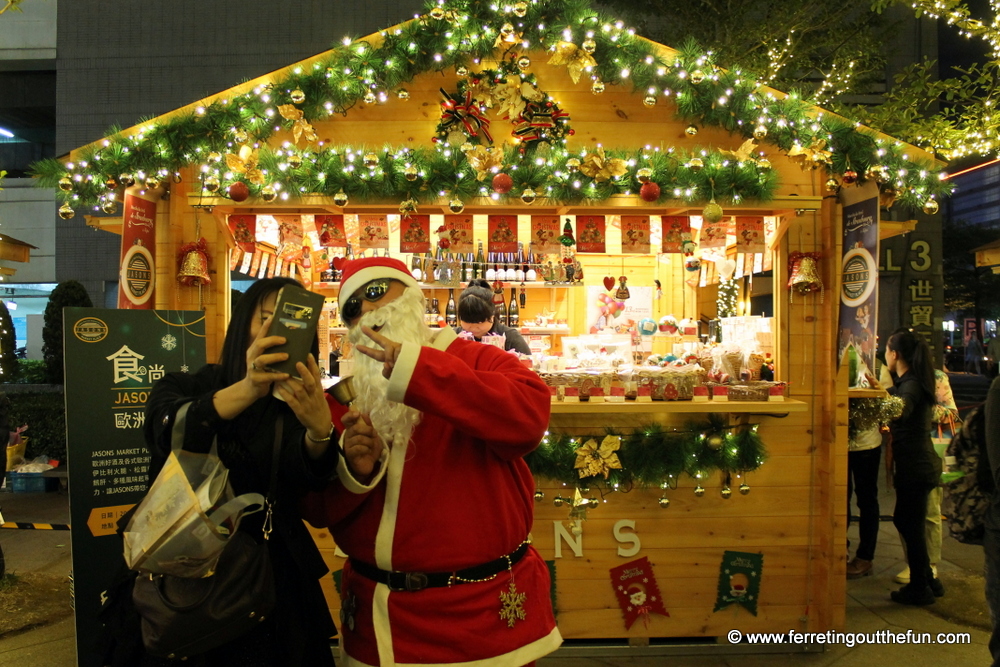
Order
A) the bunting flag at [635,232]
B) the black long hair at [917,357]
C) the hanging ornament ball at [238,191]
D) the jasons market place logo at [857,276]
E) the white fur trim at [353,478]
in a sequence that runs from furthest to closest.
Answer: the black long hair at [917,357]
the bunting flag at [635,232]
the jasons market place logo at [857,276]
the hanging ornament ball at [238,191]
the white fur trim at [353,478]

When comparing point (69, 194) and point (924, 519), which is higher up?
point (69, 194)

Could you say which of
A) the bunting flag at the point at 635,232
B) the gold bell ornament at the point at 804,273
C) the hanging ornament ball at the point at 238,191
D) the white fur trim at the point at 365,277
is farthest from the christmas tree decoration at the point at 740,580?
the hanging ornament ball at the point at 238,191

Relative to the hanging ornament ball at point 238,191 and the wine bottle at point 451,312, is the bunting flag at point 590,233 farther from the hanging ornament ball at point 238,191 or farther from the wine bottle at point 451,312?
the wine bottle at point 451,312

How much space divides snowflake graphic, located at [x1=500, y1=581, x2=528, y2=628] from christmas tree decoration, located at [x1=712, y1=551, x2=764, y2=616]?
2.31 meters

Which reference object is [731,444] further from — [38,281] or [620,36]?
[38,281]

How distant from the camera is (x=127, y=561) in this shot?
1.52 m

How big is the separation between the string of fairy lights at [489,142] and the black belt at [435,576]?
2.07 meters

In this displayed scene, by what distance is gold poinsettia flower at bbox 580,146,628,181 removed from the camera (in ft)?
11.3

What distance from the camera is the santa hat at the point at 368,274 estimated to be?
175 cm

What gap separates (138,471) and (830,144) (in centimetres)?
381

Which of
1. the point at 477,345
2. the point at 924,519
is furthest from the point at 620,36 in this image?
the point at 924,519

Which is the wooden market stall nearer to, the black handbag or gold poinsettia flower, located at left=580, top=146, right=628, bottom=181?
gold poinsettia flower, located at left=580, top=146, right=628, bottom=181

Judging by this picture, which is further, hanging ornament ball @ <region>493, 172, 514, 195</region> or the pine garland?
the pine garland

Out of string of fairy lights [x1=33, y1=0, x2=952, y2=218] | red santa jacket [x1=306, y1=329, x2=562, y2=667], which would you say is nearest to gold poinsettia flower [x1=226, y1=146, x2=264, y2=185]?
string of fairy lights [x1=33, y1=0, x2=952, y2=218]
